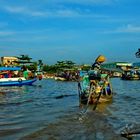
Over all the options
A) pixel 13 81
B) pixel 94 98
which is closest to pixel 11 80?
pixel 13 81

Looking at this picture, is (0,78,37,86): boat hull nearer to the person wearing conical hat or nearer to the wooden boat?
the wooden boat

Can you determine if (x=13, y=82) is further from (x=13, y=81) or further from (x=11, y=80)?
(x=11, y=80)

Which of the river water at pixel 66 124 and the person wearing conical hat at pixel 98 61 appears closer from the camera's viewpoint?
the river water at pixel 66 124

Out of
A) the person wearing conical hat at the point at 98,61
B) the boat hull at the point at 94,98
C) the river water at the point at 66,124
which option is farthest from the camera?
the boat hull at the point at 94,98

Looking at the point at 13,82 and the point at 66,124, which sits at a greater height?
the point at 13,82

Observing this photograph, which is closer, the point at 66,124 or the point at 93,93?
the point at 66,124

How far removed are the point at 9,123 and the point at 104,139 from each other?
4992 mm

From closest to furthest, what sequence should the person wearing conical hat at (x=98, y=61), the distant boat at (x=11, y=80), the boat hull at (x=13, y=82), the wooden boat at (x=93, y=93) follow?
1. the person wearing conical hat at (x=98, y=61)
2. the wooden boat at (x=93, y=93)
3. the boat hull at (x=13, y=82)
4. the distant boat at (x=11, y=80)

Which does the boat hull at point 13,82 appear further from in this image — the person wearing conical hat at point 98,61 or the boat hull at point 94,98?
the person wearing conical hat at point 98,61

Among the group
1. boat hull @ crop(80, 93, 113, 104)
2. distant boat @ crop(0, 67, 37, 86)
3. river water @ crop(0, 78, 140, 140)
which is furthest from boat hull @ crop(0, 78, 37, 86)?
river water @ crop(0, 78, 140, 140)

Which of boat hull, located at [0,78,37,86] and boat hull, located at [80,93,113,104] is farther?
boat hull, located at [0,78,37,86]

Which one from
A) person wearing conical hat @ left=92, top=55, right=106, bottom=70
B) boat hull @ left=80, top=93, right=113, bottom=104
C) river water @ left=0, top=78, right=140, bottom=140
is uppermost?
person wearing conical hat @ left=92, top=55, right=106, bottom=70

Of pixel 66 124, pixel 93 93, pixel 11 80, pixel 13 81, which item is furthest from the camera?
pixel 13 81

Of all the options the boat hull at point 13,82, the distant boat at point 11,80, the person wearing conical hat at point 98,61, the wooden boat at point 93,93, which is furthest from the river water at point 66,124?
the distant boat at point 11,80
